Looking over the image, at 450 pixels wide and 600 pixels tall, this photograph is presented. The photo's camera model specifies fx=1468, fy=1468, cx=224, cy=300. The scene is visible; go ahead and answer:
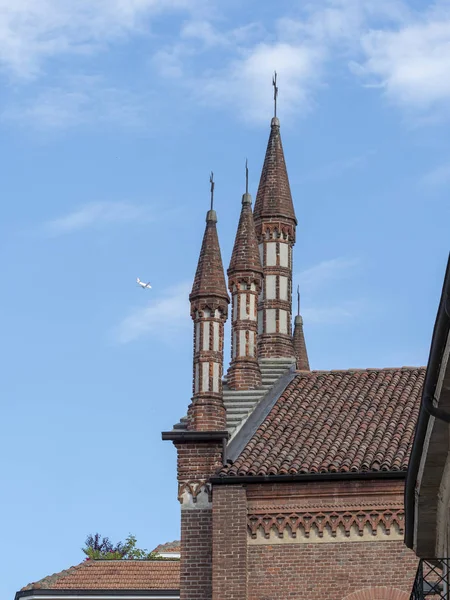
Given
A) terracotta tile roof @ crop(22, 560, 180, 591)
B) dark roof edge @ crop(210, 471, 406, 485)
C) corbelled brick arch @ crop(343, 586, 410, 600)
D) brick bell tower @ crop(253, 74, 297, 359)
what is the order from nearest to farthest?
corbelled brick arch @ crop(343, 586, 410, 600) < dark roof edge @ crop(210, 471, 406, 485) < brick bell tower @ crop(253, 74, 297, 359) < terracotta tile roof @ crop(22, 560, 180, 591)

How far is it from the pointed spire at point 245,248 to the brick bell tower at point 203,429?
3.20ft

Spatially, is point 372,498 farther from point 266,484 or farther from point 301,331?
point 301,331

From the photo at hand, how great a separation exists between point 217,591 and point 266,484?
220cm

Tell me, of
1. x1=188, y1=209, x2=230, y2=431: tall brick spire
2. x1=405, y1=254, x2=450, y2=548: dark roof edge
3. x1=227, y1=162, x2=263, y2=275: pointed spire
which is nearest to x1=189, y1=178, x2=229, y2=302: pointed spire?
x1=188, y1=209, x2=230, y2=431: tall brick spire

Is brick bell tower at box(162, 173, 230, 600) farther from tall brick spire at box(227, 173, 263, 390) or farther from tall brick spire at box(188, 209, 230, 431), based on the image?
tall brick spire at box(227, 173, 263, 390)

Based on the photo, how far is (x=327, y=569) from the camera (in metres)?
27.3

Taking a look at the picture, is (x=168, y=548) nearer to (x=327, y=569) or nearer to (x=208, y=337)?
(x=208, y=337)

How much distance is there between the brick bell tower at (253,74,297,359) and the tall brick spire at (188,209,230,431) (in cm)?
285

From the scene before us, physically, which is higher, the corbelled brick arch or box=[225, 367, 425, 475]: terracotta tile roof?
box=[225, 367, 425, 475]: terracotta tile roof

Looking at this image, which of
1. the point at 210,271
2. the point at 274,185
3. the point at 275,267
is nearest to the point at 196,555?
the point at 210,271

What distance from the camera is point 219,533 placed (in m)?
27.8

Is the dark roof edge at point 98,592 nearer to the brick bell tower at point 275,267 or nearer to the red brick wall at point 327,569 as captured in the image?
the brick bell tower at point 275,267

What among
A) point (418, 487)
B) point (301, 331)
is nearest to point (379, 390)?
point (301, 331)

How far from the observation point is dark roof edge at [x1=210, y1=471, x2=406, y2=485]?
27.3 metres
